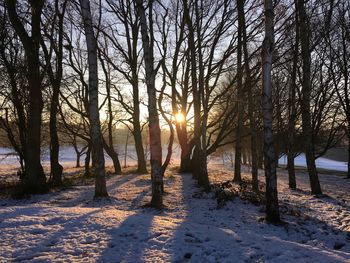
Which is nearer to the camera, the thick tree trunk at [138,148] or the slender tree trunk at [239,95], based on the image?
the slender tree trunk at [239,95]

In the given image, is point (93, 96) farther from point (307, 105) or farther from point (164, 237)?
point (307, 105)

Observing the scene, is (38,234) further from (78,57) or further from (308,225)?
(78,57)

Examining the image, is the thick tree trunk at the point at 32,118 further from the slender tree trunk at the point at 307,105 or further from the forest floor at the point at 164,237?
the slender tree trunk at the point at 307,105

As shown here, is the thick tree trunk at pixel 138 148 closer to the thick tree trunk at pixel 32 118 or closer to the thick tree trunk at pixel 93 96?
the thick tree trunk at pixel 32 118

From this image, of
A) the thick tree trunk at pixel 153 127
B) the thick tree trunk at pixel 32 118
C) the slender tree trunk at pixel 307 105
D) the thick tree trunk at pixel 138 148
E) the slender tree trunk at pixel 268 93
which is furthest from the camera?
the thick tree trunk at pixel 138 148

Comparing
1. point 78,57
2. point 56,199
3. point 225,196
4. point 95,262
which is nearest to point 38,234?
point 95,262

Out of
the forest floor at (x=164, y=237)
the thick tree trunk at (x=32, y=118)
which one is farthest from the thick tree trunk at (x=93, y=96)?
the thick tree trunk at (x=32, y=118)

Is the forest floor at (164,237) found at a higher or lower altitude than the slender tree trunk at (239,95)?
lower

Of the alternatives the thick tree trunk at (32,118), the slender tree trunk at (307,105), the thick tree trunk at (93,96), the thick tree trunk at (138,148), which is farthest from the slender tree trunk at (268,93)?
the thick tree trunk at (138,148)

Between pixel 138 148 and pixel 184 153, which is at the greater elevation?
pixel 138 148

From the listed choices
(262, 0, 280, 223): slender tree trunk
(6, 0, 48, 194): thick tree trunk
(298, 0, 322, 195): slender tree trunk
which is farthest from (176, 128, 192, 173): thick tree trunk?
(262, 0, 280, 223): slender tree trunk

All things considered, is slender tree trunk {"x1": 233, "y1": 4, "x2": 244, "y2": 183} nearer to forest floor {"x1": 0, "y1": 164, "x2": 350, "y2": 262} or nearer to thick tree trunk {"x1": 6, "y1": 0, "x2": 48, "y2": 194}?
forest floor {"x1": 0, "y1": 164, "x2": 350, "y2": 262}

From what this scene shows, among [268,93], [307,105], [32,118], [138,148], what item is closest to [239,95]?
[307,105]

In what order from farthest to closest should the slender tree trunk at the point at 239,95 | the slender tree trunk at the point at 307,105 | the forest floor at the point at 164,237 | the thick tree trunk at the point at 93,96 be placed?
the slender tree trunk at the point at 239,95, the slender tree trunk at the point at 307,105, the thick tree trunk at the point at 93,96, the forest floor at the point at 164,237
